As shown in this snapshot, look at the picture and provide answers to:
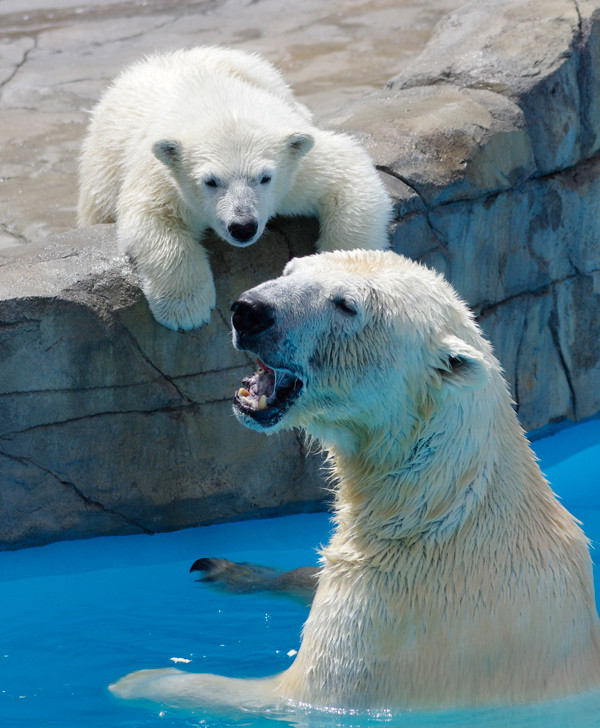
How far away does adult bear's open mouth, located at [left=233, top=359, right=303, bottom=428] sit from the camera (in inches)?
104

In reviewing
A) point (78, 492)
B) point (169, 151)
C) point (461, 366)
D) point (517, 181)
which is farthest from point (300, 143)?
point (461, 366)

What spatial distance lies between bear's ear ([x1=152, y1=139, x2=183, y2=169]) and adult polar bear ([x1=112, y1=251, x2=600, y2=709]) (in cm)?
161

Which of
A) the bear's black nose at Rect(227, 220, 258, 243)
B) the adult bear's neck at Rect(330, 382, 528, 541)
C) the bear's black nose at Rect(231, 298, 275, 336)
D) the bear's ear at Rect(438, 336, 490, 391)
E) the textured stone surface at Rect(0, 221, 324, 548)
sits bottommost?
the textured stone surface at Rect(0, 221, 324, 548)

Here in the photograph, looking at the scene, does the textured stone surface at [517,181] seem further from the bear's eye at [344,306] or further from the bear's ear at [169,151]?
the bear's eye at [344,306]

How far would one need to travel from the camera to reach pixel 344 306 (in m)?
2.59

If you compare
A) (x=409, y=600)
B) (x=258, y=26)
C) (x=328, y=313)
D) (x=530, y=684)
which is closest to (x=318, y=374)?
(x=328, y=313)

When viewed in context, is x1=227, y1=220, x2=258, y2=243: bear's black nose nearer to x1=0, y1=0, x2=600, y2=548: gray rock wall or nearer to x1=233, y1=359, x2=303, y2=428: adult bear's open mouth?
x1=0, y1=0, x2=600, y2=548: gray rock wall

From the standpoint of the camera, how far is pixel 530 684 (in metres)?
2.56

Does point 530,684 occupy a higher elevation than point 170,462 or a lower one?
higher

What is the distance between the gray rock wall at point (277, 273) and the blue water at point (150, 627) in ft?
0.40

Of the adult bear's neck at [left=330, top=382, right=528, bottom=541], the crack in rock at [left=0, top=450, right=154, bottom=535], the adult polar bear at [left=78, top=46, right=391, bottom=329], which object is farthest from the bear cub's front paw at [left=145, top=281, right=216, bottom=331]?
the adult bear's neck at [left=330, top=382, right=528, bottom=541]

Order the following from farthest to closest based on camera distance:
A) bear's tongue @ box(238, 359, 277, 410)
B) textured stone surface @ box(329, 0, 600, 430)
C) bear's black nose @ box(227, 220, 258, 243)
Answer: textured stone surface @ box(329, 0, 600, 430), bear's black nose @ box(227, 220, 258, 243), bear's tongue @ box(238, 359, 277, 410)

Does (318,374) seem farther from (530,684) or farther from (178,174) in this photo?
(178,174)

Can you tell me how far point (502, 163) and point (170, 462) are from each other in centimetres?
207
